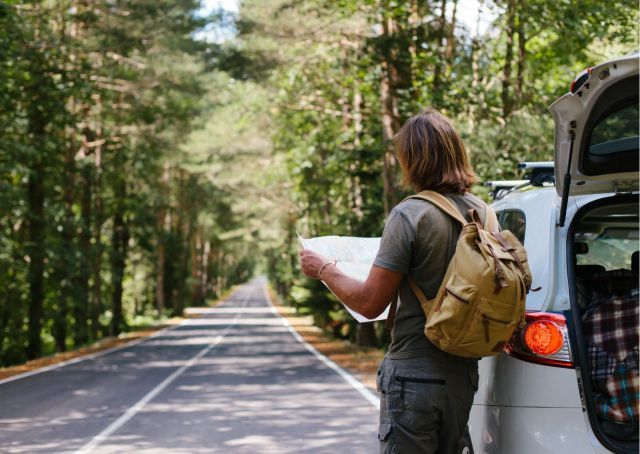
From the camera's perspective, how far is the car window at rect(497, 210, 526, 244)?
427 centimetres

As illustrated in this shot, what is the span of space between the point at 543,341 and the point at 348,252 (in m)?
0.91

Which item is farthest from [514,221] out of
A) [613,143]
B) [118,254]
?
[118,254]

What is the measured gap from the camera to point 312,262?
3494 mm

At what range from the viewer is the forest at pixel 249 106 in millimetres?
14727

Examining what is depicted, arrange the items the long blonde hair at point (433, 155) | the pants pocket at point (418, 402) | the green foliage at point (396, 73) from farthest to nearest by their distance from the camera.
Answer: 1. the green foliage at point (396, 73)
2. the long blonde hair at point (433, 155)
3. the pants pocket at point (418, 402)

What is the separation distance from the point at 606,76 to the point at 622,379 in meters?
1.20

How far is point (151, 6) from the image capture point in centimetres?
2464

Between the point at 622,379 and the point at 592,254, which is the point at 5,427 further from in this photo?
the point at 622,379

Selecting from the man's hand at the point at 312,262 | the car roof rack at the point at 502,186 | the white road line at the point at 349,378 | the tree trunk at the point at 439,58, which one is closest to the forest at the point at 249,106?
the tree trunk at the point at 439,58

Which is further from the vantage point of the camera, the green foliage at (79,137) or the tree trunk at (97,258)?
the tree trunk at (97,258)

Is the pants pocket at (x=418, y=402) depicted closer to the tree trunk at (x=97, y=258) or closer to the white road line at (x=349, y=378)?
the white road line at (x=349, y=378)

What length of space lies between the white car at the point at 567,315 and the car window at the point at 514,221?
0.14 m

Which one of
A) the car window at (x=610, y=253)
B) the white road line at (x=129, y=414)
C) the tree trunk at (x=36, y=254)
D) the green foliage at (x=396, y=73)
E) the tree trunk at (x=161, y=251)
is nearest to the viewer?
the car window at (x=610, y=253)

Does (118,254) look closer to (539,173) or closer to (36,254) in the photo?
(36,254)
